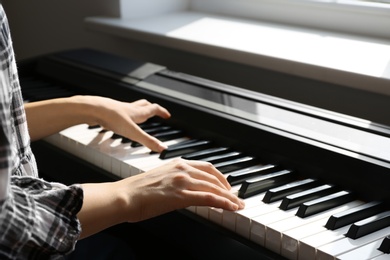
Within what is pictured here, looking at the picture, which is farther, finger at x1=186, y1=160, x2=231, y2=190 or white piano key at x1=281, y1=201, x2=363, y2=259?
finger at x1=186, y1=160, x2=231, y2=190

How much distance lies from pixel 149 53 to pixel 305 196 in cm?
116

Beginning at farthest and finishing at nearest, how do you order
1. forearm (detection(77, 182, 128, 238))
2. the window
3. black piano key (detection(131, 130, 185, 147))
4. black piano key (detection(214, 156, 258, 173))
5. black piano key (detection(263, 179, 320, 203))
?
the window < black piano key (detection(131, 130, 185, 147)) < black piano key (detection(214, 156, 258, 173)) < black piano key (detection(263, 179, 320, 203)) < forearm (detection(77, 182, 128, 238))

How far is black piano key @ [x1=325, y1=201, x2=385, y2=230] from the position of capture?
1245 millimetres

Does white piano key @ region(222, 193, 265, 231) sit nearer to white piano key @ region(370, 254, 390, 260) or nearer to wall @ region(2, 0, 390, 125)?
white piano key @ region(370, 254, 390, 260)

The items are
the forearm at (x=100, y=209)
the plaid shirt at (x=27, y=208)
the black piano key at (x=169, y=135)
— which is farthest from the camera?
the black piano key at (x=169, y=135)

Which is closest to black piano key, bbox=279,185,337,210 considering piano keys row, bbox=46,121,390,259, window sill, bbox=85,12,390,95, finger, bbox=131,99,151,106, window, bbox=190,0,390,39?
piano keys row, bbox=46,121,390,259

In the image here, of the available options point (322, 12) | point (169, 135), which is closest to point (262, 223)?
point (169, 135)

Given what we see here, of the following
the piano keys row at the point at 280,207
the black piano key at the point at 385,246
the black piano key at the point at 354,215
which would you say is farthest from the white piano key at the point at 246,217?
the black piano key at the point at 385,246

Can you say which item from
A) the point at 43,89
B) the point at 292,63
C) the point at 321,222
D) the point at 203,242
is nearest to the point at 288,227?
the point at 321,222

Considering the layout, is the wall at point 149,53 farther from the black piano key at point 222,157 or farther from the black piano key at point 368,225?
the black piano key at point 368,225

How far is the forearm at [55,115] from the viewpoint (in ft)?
5.78

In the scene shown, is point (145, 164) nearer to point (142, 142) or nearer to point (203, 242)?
point (142, 142)

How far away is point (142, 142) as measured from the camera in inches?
65.8

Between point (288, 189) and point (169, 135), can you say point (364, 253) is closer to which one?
point (288, 189)
